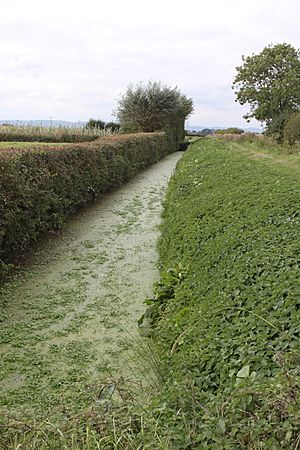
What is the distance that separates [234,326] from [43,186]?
4560 mm

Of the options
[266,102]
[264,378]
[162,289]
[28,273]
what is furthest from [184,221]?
[266,102]

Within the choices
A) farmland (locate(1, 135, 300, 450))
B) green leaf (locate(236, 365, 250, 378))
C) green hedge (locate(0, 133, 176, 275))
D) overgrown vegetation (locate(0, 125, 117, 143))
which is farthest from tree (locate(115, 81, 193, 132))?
green leaf (locate(236, 365, 250, 378))

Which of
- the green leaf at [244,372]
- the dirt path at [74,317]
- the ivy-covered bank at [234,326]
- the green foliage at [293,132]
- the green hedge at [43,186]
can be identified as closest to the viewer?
the ivy-covered bank at [234,326]

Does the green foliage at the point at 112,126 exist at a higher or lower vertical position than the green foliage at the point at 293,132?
higher

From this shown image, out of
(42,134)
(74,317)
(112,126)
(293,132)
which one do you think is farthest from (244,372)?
(112,126)

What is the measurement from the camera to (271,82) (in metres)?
32.3

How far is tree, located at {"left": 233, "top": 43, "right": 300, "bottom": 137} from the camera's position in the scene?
30641 mm

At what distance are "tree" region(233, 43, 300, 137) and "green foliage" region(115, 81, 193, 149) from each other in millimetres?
7486

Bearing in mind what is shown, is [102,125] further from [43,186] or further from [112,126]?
[43,186]

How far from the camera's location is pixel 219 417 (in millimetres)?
1697

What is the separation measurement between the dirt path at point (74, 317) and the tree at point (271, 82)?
A: 25843mm

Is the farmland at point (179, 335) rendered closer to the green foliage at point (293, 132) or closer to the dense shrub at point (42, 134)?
the dense shrub at point (42, 134)

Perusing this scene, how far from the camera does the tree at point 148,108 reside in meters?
26.7

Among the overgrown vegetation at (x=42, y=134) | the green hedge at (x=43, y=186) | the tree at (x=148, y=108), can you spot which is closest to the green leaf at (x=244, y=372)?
the green hedge at (x=43, y=186)
